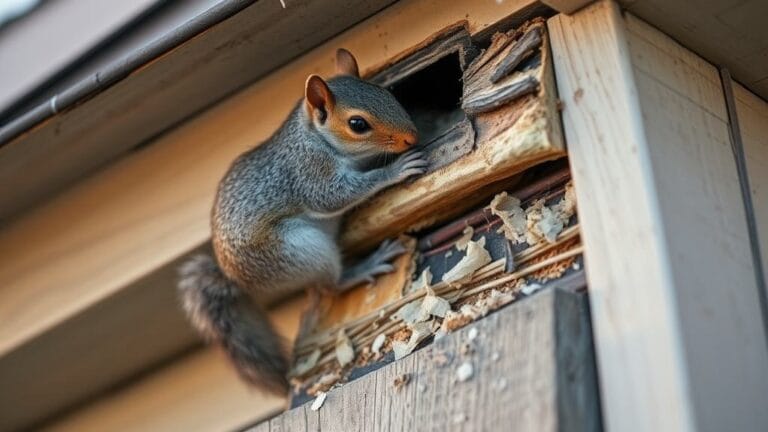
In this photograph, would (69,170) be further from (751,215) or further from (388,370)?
(751,215)

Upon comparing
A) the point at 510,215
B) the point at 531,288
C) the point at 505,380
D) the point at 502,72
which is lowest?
the point at 505,380

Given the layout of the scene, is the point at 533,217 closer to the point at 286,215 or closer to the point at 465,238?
the point at 465,238

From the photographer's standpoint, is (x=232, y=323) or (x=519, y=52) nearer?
(x=519, y=52)

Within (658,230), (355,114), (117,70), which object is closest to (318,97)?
(355,114)

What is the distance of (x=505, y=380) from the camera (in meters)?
2.16

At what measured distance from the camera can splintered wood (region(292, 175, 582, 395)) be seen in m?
2.50

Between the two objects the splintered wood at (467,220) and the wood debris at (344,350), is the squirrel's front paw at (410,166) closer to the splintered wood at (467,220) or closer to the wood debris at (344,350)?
the splintered wood at (467,220)

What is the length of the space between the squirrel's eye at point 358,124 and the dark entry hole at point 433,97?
0.37 ft

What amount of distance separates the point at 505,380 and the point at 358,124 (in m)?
1.29

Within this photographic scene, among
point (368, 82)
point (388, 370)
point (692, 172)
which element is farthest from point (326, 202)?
point (692, 172)

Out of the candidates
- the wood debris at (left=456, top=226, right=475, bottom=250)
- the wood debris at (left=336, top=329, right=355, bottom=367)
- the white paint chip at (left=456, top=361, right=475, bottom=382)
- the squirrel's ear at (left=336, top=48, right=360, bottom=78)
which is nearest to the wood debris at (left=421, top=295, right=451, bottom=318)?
the wood debris at (left=456, top=226, right=475, bottom=250)

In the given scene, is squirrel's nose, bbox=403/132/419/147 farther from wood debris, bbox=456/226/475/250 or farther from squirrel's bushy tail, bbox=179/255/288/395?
squirrel's bushy tail, bbox=179/255/288/395

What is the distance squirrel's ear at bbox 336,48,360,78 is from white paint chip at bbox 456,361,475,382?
1.02 metres

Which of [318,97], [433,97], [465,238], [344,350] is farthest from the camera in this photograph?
[433,97]
